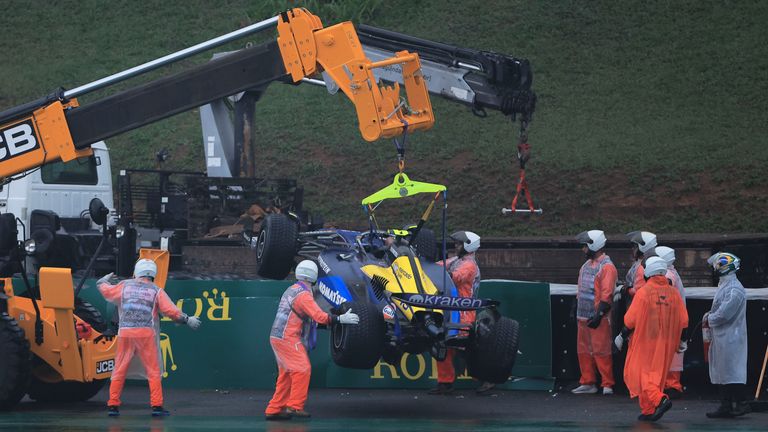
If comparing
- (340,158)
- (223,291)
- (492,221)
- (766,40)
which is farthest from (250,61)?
(766,40)

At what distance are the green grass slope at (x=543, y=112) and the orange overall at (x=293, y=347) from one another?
14.3 m

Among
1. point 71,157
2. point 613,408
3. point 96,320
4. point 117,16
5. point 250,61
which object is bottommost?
point 613,408

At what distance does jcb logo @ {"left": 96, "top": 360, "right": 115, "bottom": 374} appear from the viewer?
1388 centimetres

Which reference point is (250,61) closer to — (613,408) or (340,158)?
(613,408)

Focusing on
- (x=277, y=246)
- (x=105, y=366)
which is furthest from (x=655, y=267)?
(x=105, y=366)

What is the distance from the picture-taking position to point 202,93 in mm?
14227

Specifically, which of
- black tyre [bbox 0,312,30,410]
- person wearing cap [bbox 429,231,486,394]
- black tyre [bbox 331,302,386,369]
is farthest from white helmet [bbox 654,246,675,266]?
black tyre [bbox 0,312,30,410]

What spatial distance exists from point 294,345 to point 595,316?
12.7 ft

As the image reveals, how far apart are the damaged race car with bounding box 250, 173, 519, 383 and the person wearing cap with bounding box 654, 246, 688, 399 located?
1.94 metres

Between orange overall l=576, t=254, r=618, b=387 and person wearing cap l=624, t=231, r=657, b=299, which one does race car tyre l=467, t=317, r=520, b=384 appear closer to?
orange overall l=576, t=254, r=618, b=387

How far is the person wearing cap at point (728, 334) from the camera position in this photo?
43.2 ft

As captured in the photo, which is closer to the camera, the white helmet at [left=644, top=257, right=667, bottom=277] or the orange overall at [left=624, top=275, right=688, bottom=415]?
the orange overall at [left=624, top=275, right=688, bottom=415]

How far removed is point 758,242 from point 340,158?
13.8 metres

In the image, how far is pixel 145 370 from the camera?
1350 centimetres
